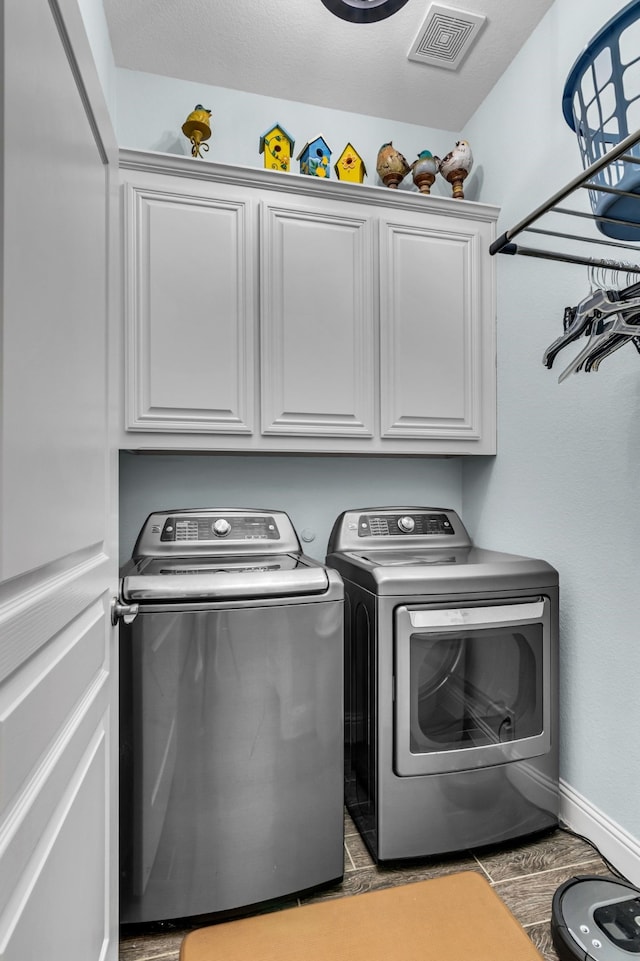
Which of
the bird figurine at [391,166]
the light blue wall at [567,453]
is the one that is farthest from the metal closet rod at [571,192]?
the bird figurine at [391,166]

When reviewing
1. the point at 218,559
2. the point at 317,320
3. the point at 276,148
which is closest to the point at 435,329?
the point at 317,320

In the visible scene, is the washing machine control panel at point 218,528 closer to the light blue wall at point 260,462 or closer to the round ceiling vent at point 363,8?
the light blue wall at point 260,462

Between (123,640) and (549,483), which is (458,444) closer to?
(549,483)

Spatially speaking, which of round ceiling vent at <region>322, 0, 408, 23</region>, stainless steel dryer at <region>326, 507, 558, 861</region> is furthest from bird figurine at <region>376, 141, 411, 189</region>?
stainless steel dryer at <region>326, 507, 558, 861</region>

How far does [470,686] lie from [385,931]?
0.68m

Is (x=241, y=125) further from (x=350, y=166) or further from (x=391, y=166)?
(x=391, y=166)

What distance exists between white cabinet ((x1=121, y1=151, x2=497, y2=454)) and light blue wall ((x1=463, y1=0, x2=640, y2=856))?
7.0 inches

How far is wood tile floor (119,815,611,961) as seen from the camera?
1.28 metres

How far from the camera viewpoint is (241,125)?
2.18m

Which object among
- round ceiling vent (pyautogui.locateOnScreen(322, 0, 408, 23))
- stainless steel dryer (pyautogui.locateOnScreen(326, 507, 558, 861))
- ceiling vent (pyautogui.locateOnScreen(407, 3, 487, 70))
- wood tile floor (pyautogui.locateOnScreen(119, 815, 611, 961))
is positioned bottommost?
wood tile floor (pyautogui.locateOnScreen(119, 815, 611, 961))

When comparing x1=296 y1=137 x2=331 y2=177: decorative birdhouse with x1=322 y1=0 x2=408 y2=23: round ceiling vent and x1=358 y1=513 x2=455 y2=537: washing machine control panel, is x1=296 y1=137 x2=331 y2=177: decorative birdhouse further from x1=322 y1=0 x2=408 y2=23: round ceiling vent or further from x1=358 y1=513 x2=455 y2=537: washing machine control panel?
x1=358 y1=513 x2=455 y2=537: washing machine control panel

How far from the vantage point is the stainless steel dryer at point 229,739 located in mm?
1307

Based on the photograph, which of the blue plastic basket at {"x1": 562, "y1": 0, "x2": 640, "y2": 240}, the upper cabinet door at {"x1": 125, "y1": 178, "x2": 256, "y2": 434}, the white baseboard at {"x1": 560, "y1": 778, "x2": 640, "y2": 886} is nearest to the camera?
the blue plastic basket at {"x1": 562, "y1": 0, "x2": 640, "y2": 240}

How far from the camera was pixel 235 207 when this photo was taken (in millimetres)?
1868
